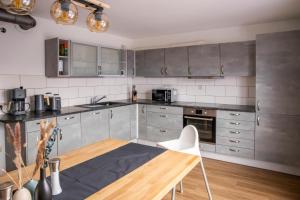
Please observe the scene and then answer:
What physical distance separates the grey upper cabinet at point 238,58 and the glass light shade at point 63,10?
9.59 feet

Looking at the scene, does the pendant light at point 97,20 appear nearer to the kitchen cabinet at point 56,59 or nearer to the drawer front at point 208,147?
the kitchen cabinet at point 56,59

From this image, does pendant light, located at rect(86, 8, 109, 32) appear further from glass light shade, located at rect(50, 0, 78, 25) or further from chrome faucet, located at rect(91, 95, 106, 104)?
chrome faucet, located at rect(91, 95, 106, 104)

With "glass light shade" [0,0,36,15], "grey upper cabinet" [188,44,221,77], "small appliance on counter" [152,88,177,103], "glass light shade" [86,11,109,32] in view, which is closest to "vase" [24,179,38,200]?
"glass light shade" [0,0,36,15]

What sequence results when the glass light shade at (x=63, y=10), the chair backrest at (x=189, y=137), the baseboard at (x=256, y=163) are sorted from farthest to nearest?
the baseboard at (x=256, y=163)
the chair backrest at (x=189, y=137)
the glass light shade at (x=63, y=10)

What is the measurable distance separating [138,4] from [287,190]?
3.05 metres

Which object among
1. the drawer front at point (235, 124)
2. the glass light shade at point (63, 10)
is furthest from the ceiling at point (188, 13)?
the drawer front at point (235, 124)

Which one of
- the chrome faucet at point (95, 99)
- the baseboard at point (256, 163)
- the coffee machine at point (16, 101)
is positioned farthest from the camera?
the chrome faucet at point (95, 99)

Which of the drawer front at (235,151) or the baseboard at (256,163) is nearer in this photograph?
the baseboard at (256,163)

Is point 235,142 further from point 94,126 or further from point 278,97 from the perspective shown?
point 94,126

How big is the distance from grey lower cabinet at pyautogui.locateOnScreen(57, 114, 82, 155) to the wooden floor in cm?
158

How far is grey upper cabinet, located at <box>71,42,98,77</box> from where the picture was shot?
3684 mm

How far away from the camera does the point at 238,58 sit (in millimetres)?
3795

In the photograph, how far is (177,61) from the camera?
4.41m

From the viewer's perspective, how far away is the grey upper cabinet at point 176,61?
4328mm
